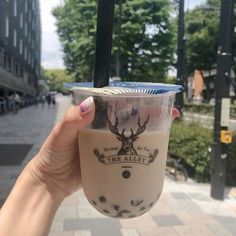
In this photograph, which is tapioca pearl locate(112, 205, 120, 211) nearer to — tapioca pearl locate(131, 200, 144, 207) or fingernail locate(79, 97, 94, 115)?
tapioca pearl locate(131, 200, 144, 207)

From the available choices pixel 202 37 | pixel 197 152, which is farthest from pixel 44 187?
pixel 202 37

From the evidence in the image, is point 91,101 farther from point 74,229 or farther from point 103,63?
point 74,229

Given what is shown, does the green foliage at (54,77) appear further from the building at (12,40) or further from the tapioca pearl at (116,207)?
the tapioca pearl at (116,207)

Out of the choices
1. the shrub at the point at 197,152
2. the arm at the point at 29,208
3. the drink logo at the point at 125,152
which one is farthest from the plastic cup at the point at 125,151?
the shrub at the point at 197,152

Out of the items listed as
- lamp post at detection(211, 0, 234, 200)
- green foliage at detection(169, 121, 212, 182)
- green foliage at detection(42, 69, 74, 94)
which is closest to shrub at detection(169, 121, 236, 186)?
green foliage at detection(169, 121, 212, 182)

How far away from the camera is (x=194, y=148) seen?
32.8ft

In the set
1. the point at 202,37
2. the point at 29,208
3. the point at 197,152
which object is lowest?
the point at 197,152

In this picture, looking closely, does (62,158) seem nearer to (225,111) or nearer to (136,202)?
(136,202)

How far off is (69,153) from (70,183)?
6.5 inches

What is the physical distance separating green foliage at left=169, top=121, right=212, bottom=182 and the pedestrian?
26.9 feet

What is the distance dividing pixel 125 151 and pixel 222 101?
7.36 meters

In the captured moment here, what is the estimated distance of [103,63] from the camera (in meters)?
1.43

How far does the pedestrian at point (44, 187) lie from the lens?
5.31 ft

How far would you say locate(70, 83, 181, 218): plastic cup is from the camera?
142 centimetres
